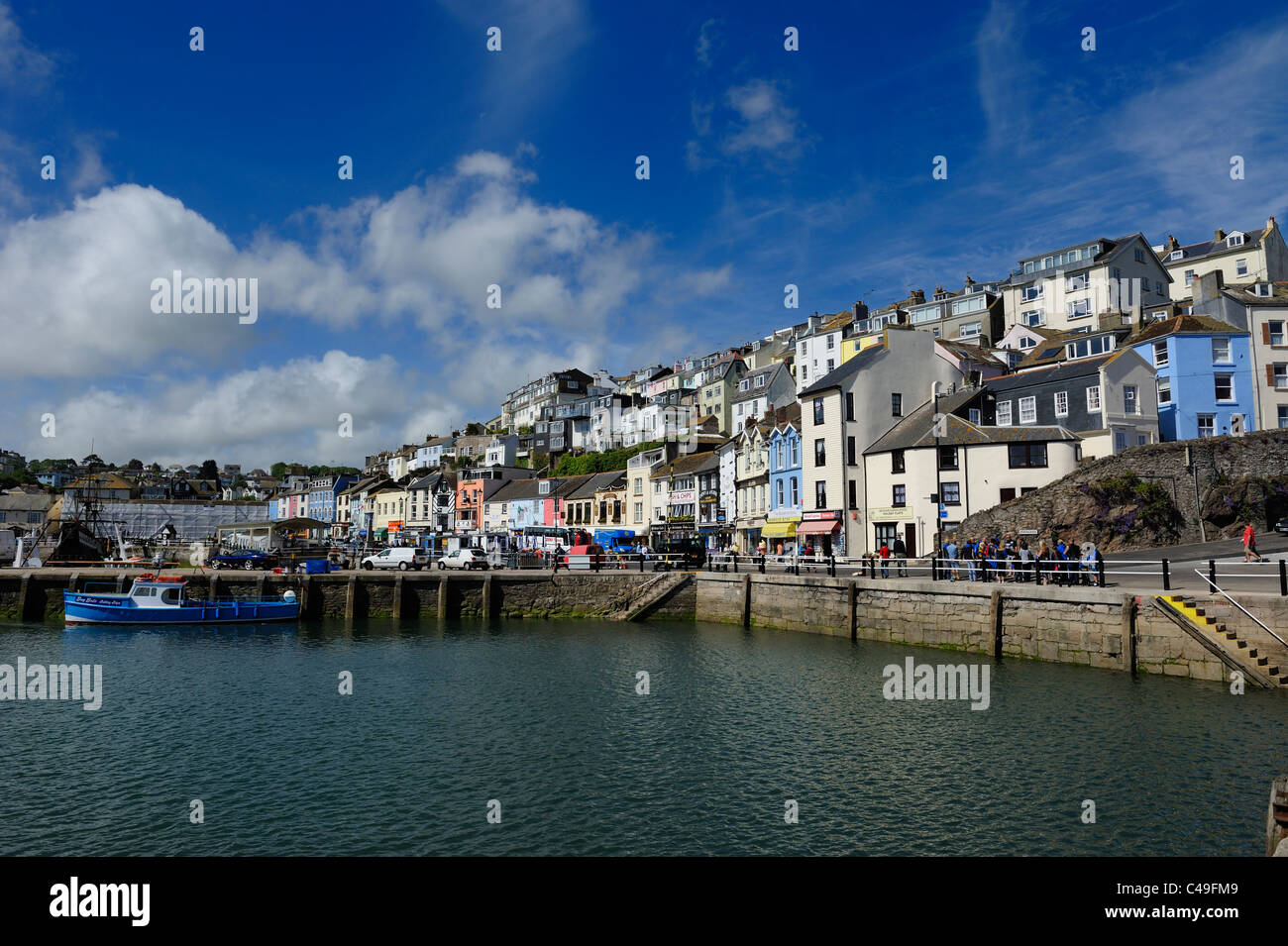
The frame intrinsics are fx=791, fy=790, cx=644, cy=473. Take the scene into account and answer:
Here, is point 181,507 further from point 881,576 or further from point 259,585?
point 881,576

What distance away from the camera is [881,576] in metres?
35.4

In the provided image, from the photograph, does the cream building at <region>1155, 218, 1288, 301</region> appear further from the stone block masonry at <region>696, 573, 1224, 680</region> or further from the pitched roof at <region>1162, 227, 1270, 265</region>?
the stone block masonry at <region>696, 573, 1224, 680</region>

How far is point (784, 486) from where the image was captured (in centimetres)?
5403

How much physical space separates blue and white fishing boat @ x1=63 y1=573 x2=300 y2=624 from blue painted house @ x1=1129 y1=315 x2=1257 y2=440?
5071 cm

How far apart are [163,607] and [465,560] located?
53.0 ft

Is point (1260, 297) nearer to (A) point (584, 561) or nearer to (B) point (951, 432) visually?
(B) point (951, 432)

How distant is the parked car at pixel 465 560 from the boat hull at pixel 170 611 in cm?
1005

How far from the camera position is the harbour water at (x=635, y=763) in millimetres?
13188

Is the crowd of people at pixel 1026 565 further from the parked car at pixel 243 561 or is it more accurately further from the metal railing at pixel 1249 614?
the parked car at pixel 243 561

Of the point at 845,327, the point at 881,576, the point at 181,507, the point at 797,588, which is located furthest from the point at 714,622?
the point at 181,507

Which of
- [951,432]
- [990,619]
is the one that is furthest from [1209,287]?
[990,619]

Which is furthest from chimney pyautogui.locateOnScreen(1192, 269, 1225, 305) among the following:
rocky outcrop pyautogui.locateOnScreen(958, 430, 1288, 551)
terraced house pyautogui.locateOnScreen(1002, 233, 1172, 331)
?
terraced house pyautogui.locateOnScreen(1002, 233, 1172, 331)

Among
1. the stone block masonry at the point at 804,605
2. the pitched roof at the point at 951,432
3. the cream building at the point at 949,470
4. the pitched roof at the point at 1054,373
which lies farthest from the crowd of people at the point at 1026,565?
the pitched roof at the point at 1054,373

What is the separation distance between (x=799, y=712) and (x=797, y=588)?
15203 mm
